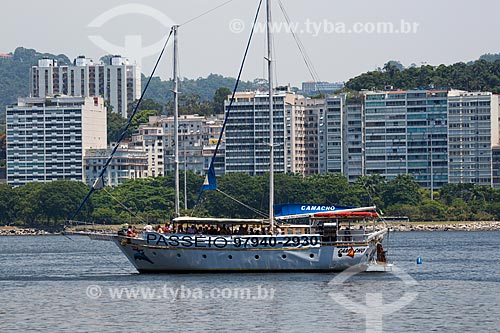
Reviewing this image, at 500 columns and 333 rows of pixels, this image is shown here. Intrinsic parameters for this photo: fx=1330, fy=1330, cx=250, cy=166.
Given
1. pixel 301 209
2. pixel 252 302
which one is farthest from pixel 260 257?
pixel 252 302

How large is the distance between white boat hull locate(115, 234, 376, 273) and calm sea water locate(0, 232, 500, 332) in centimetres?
69

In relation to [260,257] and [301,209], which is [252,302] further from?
[301,209]

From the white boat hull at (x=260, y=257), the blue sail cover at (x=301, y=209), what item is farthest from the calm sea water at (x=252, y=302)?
the blue sail cover at (x=301, y=209)

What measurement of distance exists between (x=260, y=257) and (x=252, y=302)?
1283cm

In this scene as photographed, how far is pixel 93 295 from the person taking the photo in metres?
68.7

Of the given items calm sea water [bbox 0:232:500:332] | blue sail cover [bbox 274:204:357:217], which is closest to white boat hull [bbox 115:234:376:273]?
calm sea water [bbox 0:232:500:332]

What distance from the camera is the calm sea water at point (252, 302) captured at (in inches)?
2208

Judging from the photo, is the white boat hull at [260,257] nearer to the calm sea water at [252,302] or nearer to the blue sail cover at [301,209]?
the calm sea water at [252,302]

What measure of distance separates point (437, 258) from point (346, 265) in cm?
2991

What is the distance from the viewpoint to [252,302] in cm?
6444

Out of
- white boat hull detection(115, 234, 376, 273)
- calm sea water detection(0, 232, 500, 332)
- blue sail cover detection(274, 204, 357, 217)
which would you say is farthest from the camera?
blue sail cover detection(274, 204, 357, 217)

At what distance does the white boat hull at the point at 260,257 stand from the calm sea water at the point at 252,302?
2.26 ft

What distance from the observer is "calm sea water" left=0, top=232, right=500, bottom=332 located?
56.1 metres

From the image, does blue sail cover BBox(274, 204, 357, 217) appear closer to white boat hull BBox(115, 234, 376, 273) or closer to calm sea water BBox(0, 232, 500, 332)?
white boat hull BBox(115, 234, 376, 273)
